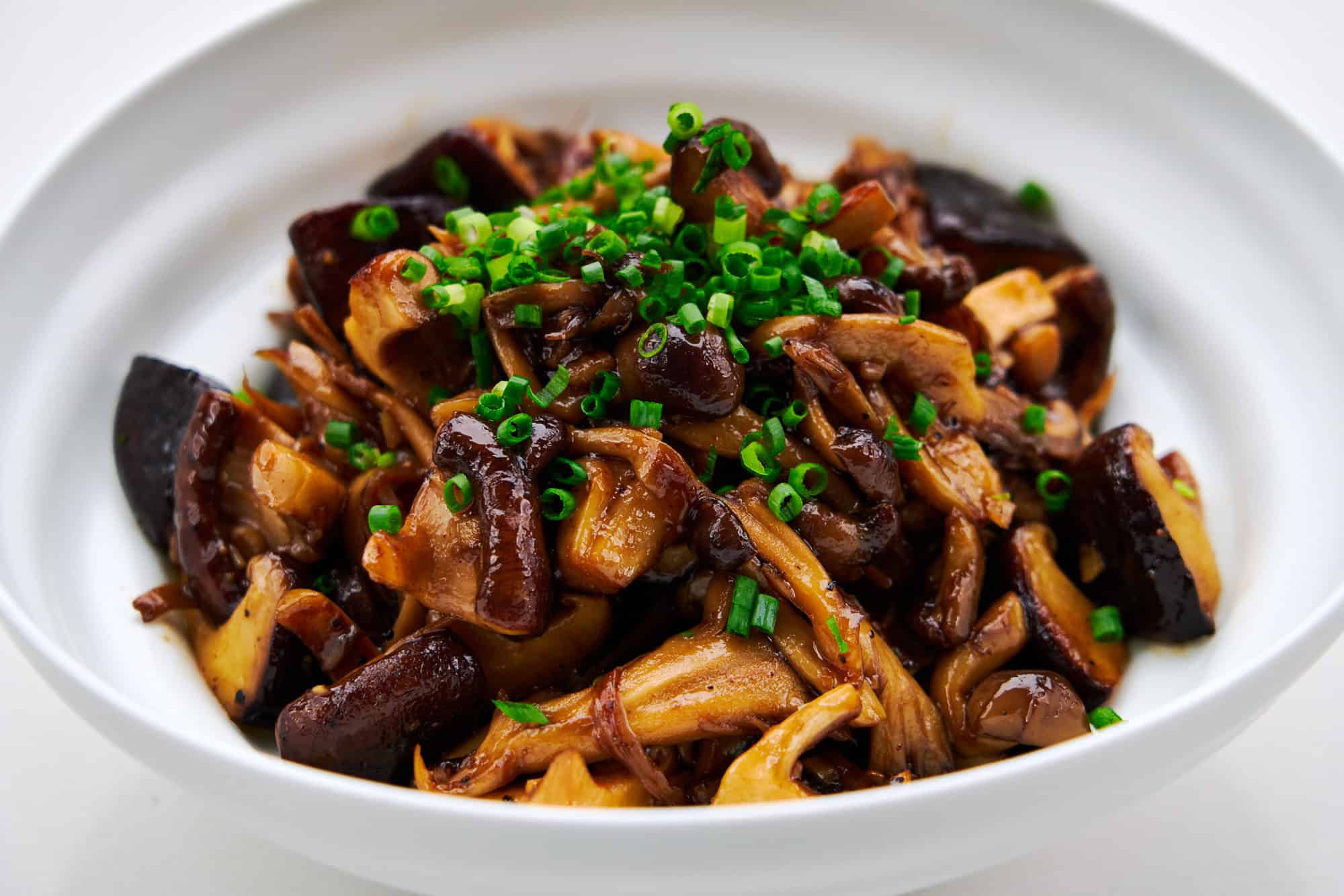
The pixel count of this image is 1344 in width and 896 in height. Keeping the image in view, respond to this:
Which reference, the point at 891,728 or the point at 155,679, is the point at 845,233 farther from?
the point at 155,679

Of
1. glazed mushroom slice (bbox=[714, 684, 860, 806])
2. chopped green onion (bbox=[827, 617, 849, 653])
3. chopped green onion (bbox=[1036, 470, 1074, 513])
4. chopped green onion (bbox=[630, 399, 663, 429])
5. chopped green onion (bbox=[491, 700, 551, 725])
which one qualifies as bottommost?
chopped green onion (bbox=[491, 700, 551, 725])

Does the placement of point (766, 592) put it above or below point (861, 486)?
below

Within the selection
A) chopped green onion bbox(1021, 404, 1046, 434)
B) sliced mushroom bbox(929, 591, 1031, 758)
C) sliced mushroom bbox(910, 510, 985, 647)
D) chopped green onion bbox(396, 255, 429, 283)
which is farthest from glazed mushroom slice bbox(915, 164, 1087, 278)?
chopped green onion bbox(396, 255, 429, 283)

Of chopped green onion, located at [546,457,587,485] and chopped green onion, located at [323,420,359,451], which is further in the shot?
chopped green onion, located at [323,420,359,451]

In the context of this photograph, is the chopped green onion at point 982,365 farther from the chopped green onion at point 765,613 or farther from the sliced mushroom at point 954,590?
the chopped green onion at point 765,613

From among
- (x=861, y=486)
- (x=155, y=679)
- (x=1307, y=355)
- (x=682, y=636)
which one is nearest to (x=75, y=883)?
(x=155, y=679)

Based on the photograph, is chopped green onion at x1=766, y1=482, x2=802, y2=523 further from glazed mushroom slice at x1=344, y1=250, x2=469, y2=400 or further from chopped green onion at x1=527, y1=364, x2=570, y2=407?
glazed mushroom slice at x1=344, y1=250, x2=469, y2=400

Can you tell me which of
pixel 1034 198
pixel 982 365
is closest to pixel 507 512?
pixel 982 365
